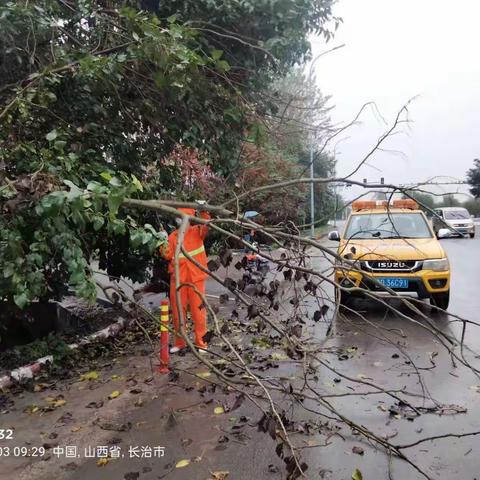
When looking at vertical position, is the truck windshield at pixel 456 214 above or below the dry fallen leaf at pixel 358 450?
below

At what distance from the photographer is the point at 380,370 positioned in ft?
17.7

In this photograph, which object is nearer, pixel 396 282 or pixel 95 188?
pixel 95 188

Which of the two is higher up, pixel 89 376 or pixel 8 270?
pixel 8 270

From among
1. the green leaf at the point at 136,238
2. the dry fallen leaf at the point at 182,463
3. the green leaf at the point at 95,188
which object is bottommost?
the dry fallen leaf at the point at 182,463

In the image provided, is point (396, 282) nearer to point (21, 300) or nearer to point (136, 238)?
point (136, 238)

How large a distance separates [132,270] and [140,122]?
2.70 meters

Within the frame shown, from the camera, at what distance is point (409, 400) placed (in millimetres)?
4559

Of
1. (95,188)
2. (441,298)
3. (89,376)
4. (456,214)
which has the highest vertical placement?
(95,188)

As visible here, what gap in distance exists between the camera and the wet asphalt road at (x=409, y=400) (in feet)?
11.2

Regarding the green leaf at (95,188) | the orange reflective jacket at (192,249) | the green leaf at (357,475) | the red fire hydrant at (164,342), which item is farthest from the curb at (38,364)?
the green leaf at (357,475)

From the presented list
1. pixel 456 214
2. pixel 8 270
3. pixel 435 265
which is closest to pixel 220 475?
pixel 8 270

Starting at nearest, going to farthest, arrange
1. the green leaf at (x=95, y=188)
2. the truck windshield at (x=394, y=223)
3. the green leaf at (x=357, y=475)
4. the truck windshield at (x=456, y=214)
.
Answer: the green leaf at (x=95, y=188), the green leaf at (x=357, y=475), the truck windshield at (x=394, y=223), the truck windshield at (x=456, y=214)

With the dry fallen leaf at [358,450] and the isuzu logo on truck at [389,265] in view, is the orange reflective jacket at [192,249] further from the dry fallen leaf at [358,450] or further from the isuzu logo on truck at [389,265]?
the isuzu logo on truck at [389,265]

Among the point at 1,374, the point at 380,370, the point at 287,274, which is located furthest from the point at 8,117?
the point at 380,370
